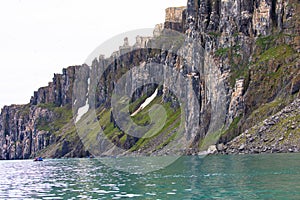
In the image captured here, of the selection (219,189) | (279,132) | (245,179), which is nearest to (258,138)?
(279,132)

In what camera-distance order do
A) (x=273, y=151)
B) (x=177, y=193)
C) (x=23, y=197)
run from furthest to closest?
(x=273, y=151)
(x=23, y=197)
(x=177, y=193)

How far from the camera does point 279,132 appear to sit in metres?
188

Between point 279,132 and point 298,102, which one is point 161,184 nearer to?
point 279,132

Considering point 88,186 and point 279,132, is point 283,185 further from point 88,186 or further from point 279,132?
point 279,132

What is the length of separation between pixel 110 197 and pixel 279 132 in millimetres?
140559

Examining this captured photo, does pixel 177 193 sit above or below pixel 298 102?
below

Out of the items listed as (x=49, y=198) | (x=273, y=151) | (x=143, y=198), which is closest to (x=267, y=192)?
(x=143, y=198)

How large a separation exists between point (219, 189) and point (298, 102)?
478 feet

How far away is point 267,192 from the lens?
57562mm

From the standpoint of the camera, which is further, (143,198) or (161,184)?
(161,184)

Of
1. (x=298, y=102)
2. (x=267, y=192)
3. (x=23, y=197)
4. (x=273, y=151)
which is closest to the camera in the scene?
(x=267, y=192)

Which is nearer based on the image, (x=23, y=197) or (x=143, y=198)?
(x=143, y=198)

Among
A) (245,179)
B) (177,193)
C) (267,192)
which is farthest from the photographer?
(245,179)

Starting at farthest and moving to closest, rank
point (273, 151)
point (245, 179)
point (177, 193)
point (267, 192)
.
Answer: point (273, 151)
point (245, 179)
point (177, 193)
point (267, 192)
